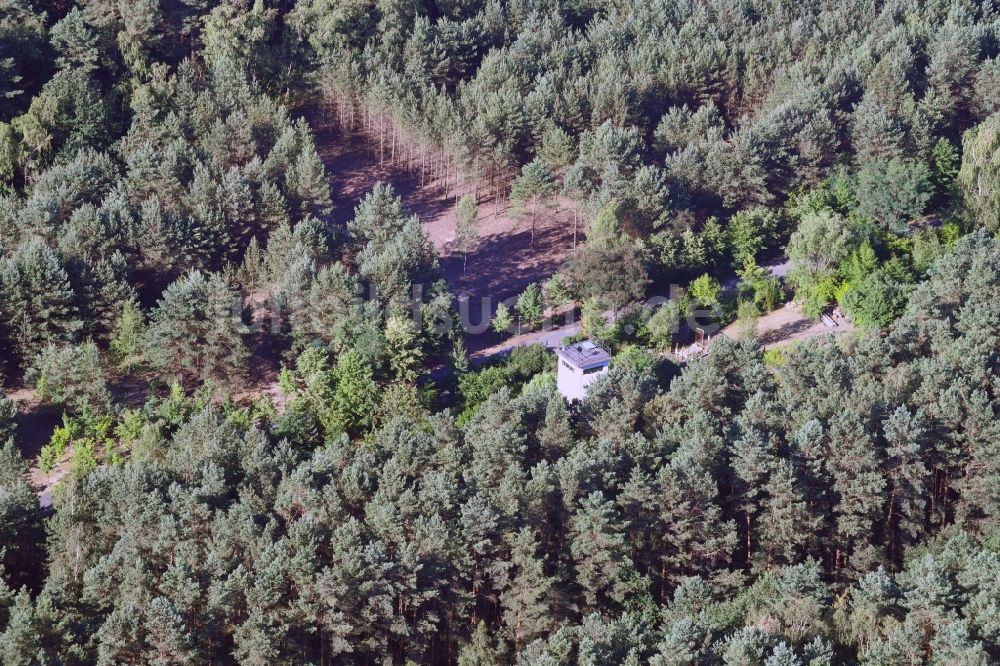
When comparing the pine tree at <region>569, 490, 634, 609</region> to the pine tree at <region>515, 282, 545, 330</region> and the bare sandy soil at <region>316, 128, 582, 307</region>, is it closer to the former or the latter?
the pine tree at <region>515, 282, 545, 330</region>

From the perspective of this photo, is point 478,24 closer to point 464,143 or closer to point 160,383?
point 464,143

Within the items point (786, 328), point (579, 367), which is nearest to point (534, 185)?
point (786, 328)

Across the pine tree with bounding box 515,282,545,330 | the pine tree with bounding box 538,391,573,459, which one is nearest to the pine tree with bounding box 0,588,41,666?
the pine tree with bounding box 538,391,573,459

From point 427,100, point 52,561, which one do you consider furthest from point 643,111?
point 52,561

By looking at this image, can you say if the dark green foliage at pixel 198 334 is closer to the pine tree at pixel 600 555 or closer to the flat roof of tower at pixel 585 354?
the flat roof of tower at pixel 585 354

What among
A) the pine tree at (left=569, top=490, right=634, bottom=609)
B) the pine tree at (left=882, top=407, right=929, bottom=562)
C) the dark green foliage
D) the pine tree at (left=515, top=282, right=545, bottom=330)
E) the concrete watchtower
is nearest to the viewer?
the pine tree at (left=569, top=490, right=634, bottom=609)

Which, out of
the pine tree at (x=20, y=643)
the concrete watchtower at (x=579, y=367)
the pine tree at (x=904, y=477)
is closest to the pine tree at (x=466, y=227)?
the concrete watchtower at (x=579, y=367)

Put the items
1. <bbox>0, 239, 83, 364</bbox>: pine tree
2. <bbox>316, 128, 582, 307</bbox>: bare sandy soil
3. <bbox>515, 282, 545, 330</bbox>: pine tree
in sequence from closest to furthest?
<bbox>0, 239, 83, 364</bbox>: pine tree
<bbox>515, 282, 545, 330</bbox>: pine tree
<bbox>316, 128, 582, 307</bbox>: bare sandy soil

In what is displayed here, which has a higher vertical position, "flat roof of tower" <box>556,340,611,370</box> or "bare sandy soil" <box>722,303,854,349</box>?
"flat roof of tower" <box>556,340,611,370</box>
